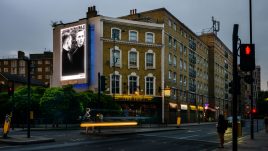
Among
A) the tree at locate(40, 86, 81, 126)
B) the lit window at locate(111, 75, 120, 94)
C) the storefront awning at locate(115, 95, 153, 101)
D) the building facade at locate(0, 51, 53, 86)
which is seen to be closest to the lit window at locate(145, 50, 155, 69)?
the storefront awning at locate(115, 95, 153, 101)

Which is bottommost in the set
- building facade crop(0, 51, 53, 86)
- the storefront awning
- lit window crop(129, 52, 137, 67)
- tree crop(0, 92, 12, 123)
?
tree crop(0, 92, 12, 123)

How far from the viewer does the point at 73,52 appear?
5475 cm

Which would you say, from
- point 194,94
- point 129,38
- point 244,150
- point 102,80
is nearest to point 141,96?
point 129,38

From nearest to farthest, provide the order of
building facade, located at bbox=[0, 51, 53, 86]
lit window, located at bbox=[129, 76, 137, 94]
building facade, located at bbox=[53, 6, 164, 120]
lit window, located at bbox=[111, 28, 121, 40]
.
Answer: building facade, located at bbox=[53, 6, 164, 120] < lit window, located at bbox=[111, 28, 121, 40] < lit window, located at bbox=[129, 76, 137, 94] < building facade, located at bbox=[0, 51, 53, 86]

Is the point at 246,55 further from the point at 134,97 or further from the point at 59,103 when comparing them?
the point at 134,97

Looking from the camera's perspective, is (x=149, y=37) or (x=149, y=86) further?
(x=149, y=37)

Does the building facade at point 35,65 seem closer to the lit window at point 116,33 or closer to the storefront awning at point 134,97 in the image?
the lit window at point 116,33

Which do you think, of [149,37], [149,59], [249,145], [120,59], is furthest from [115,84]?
[249,145]

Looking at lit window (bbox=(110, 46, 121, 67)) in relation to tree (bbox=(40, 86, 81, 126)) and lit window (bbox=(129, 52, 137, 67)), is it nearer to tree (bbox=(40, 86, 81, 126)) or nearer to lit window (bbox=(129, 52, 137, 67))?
lit window (bbox=(129, 52, 137, 67))

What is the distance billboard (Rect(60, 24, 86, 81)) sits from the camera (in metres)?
53.5

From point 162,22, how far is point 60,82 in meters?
17.6

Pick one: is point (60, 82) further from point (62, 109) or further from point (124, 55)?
point (62, 109)

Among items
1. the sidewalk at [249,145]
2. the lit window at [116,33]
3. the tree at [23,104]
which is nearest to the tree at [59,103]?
the tree at [23,104]

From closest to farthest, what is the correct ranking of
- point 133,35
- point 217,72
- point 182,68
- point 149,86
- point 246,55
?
point 246,55, point 133,35, point 149,86, point 182,68, point 217,72
